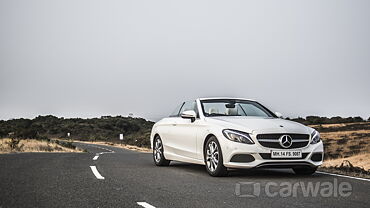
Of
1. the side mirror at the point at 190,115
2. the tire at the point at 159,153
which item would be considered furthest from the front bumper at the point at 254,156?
the tire at the point at 159,153

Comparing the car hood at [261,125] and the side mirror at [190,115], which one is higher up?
the side mirror at [190,115]

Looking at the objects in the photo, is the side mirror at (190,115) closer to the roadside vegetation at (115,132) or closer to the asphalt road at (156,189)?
the asphalt road at (156,189)

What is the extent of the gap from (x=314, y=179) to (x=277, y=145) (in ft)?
3.05

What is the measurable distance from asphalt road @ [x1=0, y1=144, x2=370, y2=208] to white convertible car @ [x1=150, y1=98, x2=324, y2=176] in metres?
0.32

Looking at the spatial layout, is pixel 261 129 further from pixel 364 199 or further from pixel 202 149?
pixel 364 199

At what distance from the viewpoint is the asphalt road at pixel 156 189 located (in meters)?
6.41

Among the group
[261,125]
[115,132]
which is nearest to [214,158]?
[261,125]

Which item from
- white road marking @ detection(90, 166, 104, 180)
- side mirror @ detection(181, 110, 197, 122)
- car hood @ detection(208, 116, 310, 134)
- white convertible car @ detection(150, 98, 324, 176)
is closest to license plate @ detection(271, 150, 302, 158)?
white convertible car @ detection(150, 98, 324, 176)

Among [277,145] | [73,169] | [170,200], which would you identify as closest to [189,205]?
[170,200]

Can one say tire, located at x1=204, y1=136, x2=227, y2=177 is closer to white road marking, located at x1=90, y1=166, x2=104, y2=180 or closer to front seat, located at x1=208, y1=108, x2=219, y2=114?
front seat, located at x1=208, y1=108, x2=219, y2=114

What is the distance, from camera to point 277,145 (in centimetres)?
902

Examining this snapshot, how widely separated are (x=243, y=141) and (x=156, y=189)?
2.22 metres

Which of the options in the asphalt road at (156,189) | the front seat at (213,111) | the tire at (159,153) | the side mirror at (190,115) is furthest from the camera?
the tire at (159,153)

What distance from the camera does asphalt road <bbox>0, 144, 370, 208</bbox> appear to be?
21.0 ft
